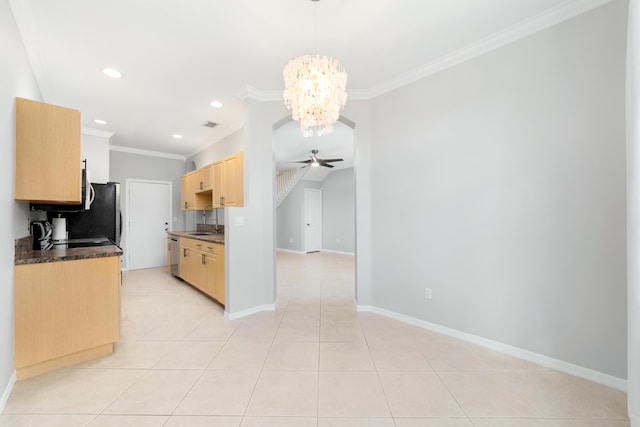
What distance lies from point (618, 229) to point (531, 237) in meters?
0.49

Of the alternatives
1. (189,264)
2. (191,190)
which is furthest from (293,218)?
(189,264)

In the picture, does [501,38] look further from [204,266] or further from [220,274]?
[204,266]

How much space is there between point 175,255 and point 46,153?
122 inches

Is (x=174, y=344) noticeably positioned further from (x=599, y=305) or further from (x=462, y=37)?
(x=462, y=37)

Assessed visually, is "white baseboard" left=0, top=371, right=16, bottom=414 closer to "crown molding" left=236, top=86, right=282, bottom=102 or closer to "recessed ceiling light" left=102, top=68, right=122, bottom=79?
"recessed ceiling light" left=102, top=68, right=122, bottom=79

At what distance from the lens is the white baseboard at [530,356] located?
6.14 ft

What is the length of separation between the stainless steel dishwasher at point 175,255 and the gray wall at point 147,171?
1.31 metres

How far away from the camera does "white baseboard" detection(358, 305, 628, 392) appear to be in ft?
6.14

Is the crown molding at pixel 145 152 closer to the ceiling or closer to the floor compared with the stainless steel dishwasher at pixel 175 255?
closer to the ceiling

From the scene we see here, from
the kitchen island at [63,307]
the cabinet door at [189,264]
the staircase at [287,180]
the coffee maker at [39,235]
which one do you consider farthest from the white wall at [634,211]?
the staircase at [287,180]

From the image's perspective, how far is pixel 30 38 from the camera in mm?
2238

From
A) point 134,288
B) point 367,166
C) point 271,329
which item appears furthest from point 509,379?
point 134,288

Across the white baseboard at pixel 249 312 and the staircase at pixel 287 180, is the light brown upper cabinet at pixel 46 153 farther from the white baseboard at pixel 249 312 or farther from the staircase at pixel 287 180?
the staircase at pixel 287 180

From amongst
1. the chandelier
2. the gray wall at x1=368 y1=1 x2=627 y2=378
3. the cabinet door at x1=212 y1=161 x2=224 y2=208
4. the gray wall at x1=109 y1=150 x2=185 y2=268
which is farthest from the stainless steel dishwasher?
the chandelier
